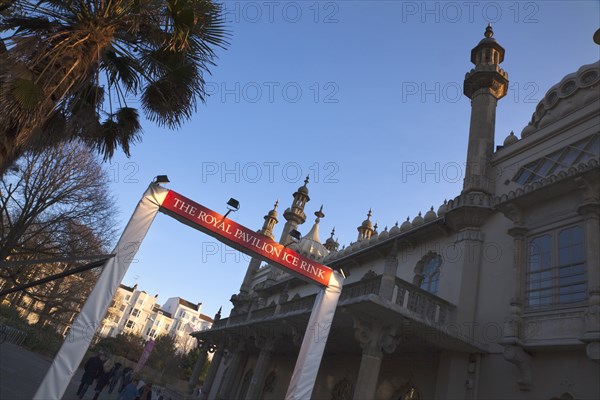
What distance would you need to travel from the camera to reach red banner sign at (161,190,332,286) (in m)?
8.34

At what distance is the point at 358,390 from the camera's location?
34.2 feet

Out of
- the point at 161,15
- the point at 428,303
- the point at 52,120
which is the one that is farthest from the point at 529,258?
the point at 52,120

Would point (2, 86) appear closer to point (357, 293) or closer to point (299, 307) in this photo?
A: point (357, 293)

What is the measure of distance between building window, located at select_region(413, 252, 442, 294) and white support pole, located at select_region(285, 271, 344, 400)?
610 cm

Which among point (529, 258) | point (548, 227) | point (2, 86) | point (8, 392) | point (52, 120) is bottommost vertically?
point (8, 392)

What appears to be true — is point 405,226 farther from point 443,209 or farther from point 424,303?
point 424,303

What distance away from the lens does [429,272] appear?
14750mm

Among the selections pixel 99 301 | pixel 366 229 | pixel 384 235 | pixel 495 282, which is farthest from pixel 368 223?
pixel 99 301

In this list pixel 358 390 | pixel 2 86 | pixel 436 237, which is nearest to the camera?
pixel 2 86

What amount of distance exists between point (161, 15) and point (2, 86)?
307 cm

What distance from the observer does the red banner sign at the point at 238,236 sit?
834 centimetres

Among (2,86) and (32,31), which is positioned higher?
(32,31)

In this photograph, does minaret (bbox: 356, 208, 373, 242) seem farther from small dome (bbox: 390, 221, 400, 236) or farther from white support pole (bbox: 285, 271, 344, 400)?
white support pole (bbox: 285, 271, 344, 400)

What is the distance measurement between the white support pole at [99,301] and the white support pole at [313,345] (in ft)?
13.0
